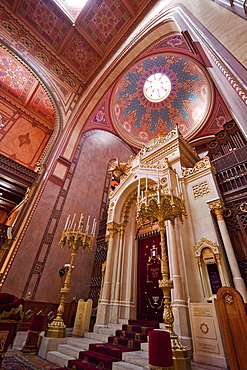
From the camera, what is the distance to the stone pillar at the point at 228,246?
4426 mm

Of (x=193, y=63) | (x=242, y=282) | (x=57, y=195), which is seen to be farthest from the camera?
(x=193, y=63)

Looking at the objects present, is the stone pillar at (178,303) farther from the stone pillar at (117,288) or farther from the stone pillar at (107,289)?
the stone pillar at (107,289)

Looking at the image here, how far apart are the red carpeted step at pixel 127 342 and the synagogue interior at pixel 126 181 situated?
0.12 ft

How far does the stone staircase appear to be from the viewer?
3.07 meters

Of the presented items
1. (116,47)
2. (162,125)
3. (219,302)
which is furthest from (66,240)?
(162,125)

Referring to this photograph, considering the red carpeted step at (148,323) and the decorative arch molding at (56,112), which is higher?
the decorative arch molding at (56,112)

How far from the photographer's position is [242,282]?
4.46m

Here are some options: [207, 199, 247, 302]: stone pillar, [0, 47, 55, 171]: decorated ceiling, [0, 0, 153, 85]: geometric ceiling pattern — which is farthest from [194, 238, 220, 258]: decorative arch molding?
[0, 0, 153, 85]: geometric ceiling pattern

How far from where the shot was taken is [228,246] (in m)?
4.97

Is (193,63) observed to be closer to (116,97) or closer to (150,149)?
(116,97)

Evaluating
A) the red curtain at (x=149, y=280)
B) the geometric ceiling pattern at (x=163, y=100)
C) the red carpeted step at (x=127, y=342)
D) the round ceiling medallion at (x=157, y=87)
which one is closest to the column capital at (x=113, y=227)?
the red curtain at (x=149, y=280)

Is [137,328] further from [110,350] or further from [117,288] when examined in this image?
[117,288]

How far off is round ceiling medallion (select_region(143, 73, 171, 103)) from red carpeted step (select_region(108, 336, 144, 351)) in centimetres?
1514

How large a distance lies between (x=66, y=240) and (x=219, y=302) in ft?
14.7
